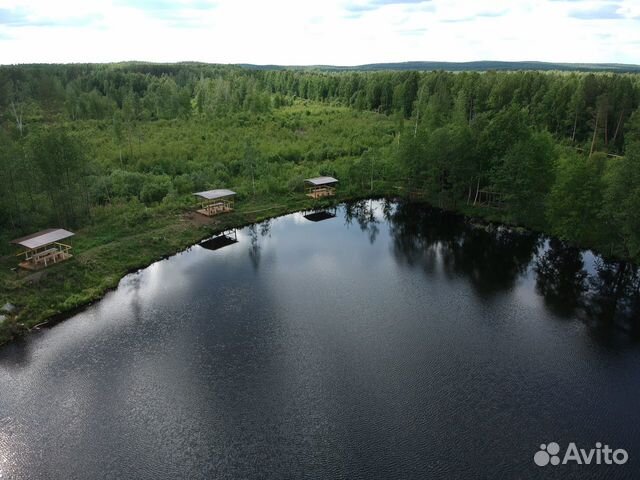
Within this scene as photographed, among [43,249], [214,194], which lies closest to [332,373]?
[43,249]

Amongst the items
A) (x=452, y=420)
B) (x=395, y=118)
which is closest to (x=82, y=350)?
(x=452, y=420)

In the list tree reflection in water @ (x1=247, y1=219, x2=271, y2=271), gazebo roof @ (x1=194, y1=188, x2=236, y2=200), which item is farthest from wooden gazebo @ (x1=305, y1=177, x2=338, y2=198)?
gazebo roof @ (x1=194, y1=188, x2=236, y2=200)

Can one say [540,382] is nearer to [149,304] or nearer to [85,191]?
[149,304]

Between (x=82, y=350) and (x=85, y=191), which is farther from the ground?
(x=85, y=191)

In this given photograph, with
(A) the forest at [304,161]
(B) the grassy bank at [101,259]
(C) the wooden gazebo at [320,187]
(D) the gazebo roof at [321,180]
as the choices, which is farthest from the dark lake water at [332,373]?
(D) the gazebo roof at [321,180]

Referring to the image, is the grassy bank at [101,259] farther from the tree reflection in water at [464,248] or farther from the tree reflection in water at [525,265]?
the tree reflection in water at [525,265]

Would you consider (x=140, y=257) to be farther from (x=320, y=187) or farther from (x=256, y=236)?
(x=320, y=187)
